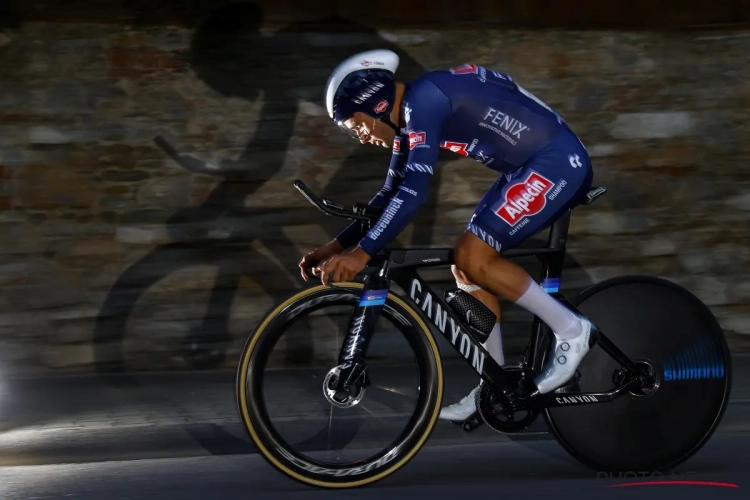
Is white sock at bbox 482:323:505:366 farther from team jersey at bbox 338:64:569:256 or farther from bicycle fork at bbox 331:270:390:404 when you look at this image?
team jersey at bbox 338:64:569:256

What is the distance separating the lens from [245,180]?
736 cm

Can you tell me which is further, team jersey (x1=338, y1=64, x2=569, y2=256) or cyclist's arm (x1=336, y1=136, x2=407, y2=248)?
cyclist's arm (x1=336, y1=136, x2=407, y2=248)

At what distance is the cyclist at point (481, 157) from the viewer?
15.1 ft

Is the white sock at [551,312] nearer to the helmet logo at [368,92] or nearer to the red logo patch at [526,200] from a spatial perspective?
the red logo patch at [526,200]

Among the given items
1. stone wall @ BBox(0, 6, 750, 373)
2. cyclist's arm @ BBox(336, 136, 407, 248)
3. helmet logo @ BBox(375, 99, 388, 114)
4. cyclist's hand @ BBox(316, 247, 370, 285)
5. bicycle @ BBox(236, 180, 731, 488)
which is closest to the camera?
cyclist's hand @ BBox(316, 247, 370, 285)

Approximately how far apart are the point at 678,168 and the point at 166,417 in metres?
3.70

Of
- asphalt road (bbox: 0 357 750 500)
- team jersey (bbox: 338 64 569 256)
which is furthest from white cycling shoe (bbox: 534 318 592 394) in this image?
team jersey (bbox: 338 64 569 256)

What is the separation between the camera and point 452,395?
6.43 metres

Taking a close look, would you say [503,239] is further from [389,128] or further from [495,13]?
[495,13]

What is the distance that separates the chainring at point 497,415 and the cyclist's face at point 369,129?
1.10m

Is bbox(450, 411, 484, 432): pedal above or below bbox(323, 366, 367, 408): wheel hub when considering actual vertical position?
below

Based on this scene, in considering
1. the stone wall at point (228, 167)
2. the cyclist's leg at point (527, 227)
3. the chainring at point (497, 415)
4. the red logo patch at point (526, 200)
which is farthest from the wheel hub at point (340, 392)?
the stone wall at point (228, 167)

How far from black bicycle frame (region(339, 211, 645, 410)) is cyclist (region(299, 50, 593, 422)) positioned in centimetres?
8

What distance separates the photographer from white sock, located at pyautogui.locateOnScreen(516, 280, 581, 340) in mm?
4871
